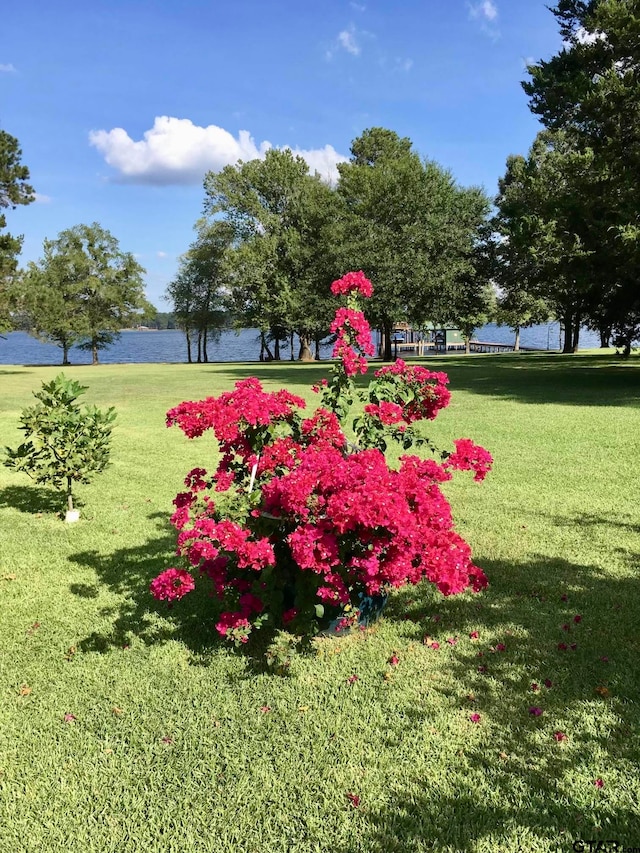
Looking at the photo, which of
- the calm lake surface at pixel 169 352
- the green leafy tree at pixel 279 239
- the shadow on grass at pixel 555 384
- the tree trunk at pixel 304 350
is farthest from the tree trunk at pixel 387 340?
the calm lake surface at pixel 169 352

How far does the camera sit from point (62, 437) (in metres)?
6.18

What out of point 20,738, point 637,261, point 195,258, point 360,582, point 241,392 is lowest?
point 20,738

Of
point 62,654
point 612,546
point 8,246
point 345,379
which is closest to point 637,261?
point 612,546

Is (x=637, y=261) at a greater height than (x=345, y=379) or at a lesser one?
greater

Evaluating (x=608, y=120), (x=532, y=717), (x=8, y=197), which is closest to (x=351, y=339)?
(x=532, y=717)

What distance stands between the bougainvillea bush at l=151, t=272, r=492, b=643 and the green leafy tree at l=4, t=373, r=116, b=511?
3.11 m

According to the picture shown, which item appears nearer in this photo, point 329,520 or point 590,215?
point 329,520

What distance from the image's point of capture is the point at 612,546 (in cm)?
525

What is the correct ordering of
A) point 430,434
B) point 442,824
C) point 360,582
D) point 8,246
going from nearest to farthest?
point 442,824 → point 360,582 → point 430,434 → point 8,246

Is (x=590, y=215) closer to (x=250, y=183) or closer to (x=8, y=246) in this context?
(x=8, y=246)

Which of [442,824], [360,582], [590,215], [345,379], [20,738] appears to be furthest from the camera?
[590,215]

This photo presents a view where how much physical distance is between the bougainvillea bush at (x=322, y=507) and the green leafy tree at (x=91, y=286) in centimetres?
4617

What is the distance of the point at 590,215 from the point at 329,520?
16.2 metres

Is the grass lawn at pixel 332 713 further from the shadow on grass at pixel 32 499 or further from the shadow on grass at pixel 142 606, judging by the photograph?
the shadow on grass at pixel 32 499
